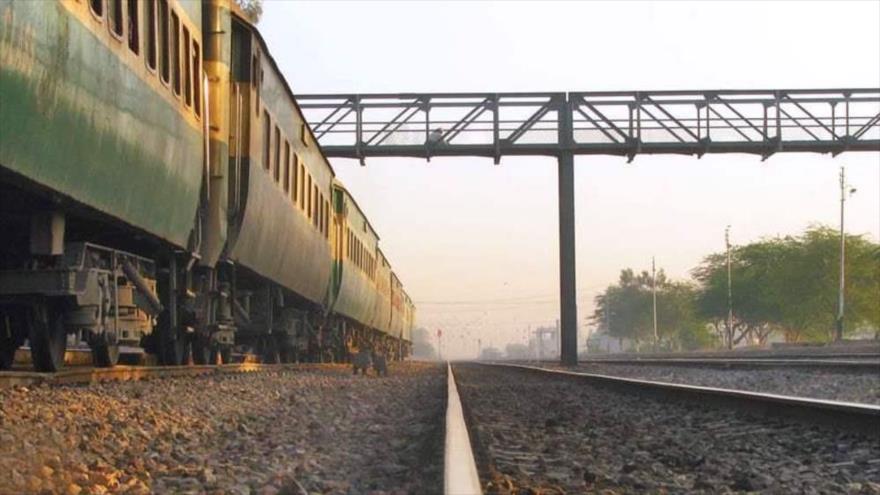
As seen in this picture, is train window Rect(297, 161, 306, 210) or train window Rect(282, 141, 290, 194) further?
train window Rect(297, 161, 306, 210)

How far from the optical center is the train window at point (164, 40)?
8.55 meters

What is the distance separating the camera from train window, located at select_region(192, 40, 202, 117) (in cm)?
995

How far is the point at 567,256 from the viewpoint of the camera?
28172mm

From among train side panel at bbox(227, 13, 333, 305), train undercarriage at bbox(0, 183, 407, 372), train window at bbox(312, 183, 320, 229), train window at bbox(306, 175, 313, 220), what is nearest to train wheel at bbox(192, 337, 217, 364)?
train undercarriage at bbox(0, 183, 407, 372)

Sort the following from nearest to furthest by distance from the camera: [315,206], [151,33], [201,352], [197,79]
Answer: [151,33] → [197,79] → [201,352] → [315,206]

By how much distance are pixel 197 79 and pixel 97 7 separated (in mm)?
3193

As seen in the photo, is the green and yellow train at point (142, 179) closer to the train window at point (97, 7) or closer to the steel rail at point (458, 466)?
the train window at point (97, 7)

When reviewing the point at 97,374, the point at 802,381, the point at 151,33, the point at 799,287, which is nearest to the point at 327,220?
the point at 802,381

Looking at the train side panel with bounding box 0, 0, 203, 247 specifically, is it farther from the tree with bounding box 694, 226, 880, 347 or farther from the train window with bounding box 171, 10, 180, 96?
the tree with bounding box 694, 226, 880, 347

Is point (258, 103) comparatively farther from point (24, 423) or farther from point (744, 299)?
point (744, 299)

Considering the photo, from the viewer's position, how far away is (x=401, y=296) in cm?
5228

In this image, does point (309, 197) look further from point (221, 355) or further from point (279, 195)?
point (279, 195)

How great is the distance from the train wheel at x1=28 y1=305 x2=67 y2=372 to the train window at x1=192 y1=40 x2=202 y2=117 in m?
2.46

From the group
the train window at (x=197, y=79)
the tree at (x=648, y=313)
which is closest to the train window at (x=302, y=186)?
the train window at (x=197, y=79)
